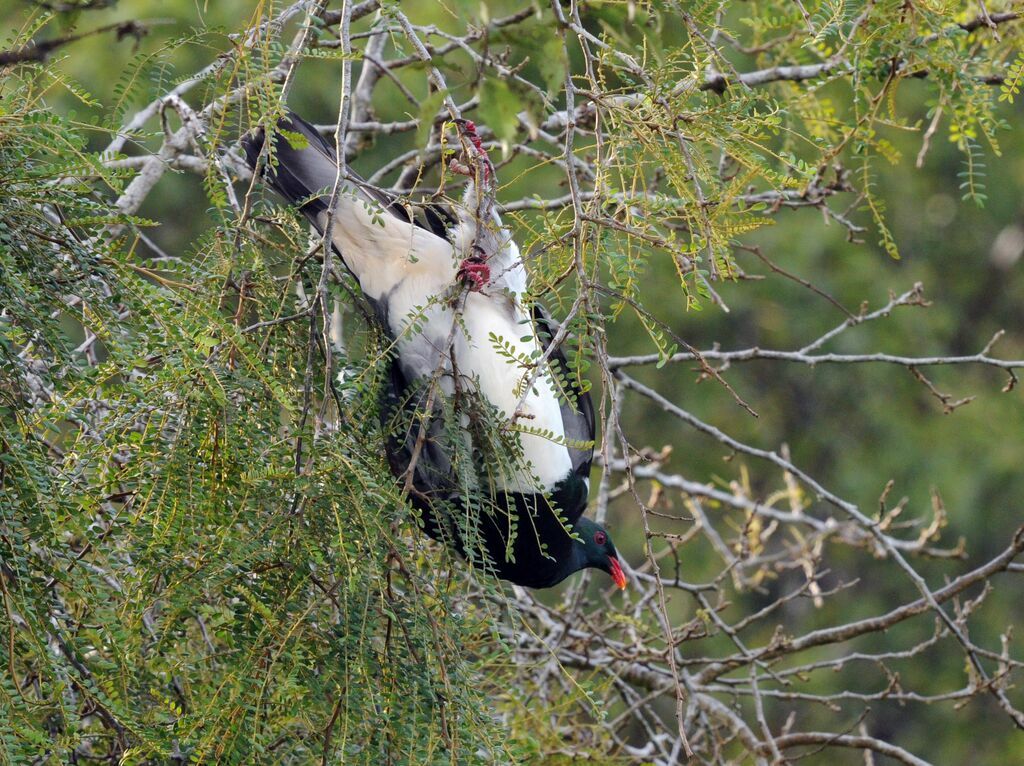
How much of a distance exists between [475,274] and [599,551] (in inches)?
55.4

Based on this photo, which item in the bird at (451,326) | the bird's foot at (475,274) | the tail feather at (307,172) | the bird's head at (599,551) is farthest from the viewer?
the bird's head at (599,551)

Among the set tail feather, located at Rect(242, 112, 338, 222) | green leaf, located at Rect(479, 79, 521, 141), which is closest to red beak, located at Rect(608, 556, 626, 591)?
tail feather, located at Rect(242, 112, 338, 222)

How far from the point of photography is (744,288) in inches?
395

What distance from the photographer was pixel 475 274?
2303 millimetres

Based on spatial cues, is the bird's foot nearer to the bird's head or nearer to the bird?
the bird

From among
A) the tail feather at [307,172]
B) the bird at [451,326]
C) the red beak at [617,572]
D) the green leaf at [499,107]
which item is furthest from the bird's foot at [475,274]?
the red beak at [617,572]

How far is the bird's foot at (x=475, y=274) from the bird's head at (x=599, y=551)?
125 cm

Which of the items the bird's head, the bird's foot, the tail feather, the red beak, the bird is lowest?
the red beak

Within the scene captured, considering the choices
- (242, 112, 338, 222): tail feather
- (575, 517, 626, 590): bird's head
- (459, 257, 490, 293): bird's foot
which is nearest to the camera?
(459, 257, 490, 293): bird's foot

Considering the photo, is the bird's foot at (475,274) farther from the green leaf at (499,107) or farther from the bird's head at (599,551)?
the bird's head at (599,551)

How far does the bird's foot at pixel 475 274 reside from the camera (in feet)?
7.30

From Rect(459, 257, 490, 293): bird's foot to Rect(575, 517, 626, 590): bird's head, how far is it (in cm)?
125

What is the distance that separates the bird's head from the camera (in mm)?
3469

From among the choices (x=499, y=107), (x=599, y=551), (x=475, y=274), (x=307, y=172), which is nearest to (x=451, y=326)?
(x=475, y=274)
